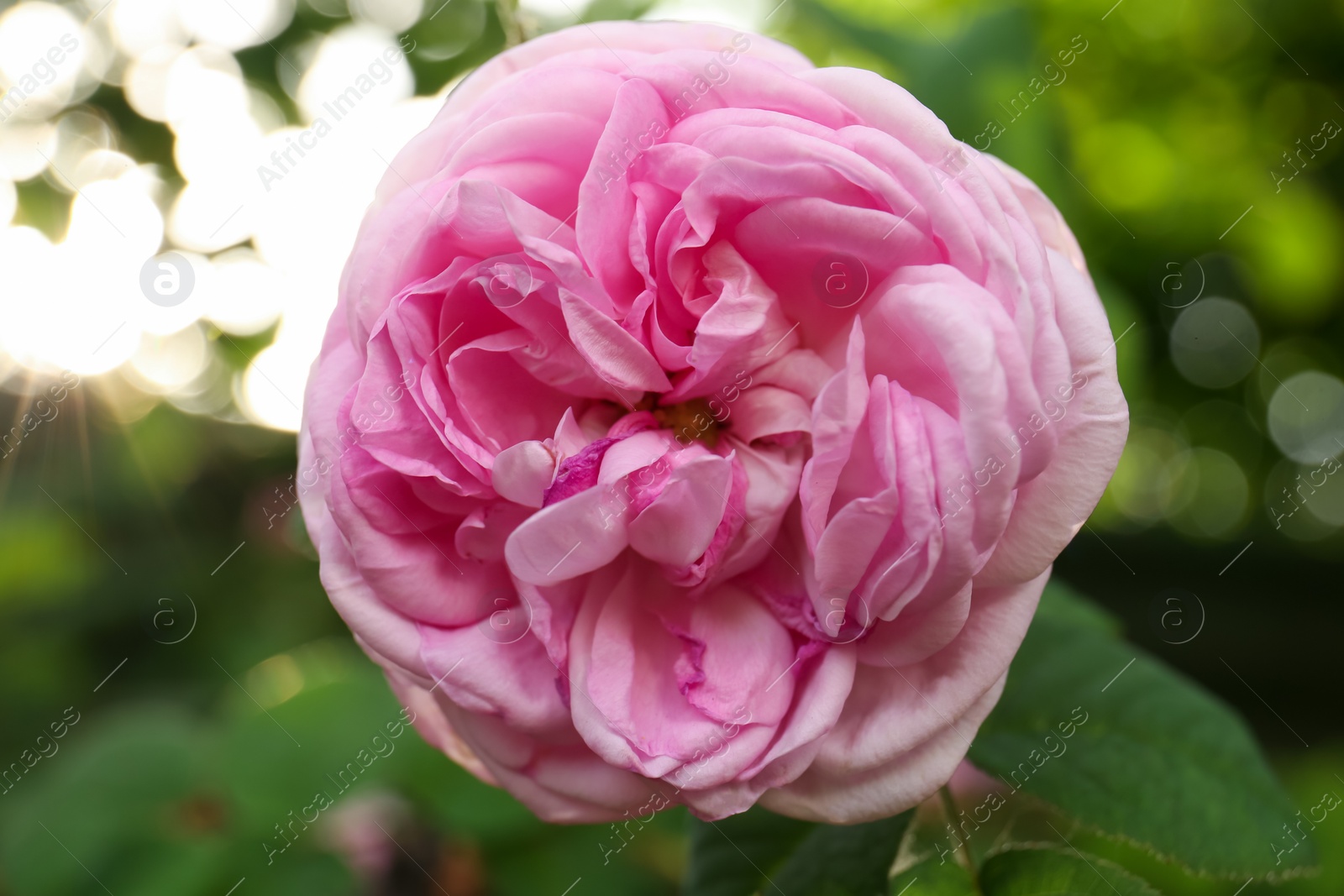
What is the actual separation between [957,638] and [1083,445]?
6.7 inches

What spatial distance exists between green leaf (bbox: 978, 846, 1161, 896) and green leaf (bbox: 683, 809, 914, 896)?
0.05m

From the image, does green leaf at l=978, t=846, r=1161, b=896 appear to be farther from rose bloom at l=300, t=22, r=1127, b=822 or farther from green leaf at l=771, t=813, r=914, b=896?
rose bloom at l=300, t=22, r=1127, b=822

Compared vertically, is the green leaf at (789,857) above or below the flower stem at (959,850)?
below

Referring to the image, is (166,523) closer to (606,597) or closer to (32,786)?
(32,786)

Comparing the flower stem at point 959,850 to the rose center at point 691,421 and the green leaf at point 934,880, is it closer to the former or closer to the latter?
the green leaf at point 934,880

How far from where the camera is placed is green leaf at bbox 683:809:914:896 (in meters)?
0.85

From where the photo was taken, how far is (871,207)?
0.68 m

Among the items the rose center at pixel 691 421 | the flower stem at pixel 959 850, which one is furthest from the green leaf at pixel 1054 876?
the rose center at pixel 691 421

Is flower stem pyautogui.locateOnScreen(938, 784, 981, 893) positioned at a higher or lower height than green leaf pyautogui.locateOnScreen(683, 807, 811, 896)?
higher

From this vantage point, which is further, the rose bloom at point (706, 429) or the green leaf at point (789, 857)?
the green leaf at point (789, 857)

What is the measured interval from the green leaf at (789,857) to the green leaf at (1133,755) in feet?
0.44

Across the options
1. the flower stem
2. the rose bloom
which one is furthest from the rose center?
the flower stem

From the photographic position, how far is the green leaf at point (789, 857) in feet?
2.80

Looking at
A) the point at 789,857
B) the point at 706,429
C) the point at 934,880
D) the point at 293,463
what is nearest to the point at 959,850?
the point at 934,880
